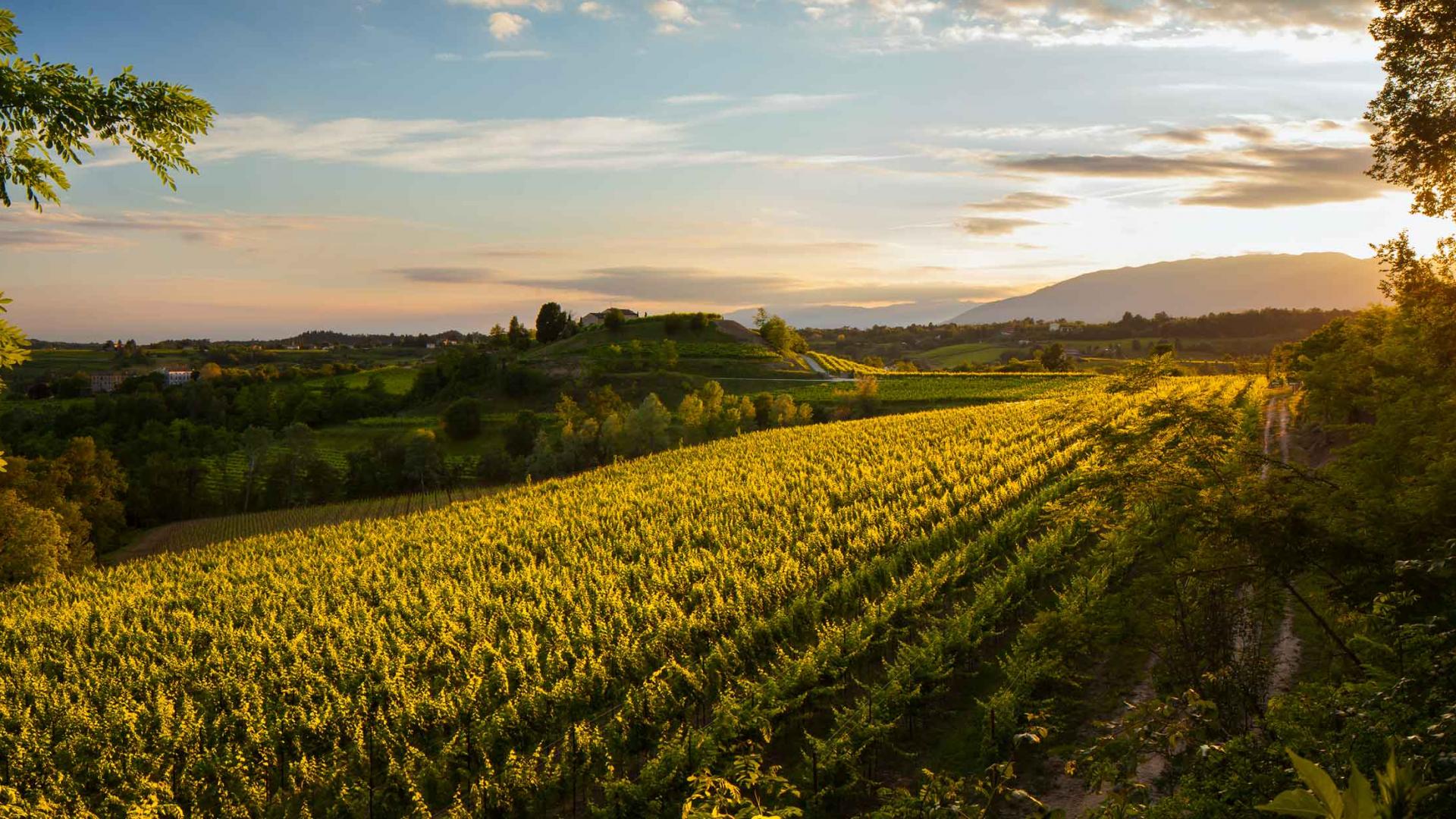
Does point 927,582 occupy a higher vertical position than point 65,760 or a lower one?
higher

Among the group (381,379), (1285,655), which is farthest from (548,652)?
(381,379)

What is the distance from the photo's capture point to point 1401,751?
20.8ft

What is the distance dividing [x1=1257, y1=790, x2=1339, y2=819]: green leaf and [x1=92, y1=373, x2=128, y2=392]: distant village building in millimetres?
162986

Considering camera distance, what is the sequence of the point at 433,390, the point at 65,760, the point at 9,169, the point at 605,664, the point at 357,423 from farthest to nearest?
the point at 433,390
the point at 357,423
the point at 605,664
the point at 65,760
the point at 9,169

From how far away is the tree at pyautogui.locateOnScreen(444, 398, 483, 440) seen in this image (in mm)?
93688

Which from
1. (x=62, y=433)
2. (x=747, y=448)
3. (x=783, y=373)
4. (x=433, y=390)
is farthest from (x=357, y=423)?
(x=747, y=448)

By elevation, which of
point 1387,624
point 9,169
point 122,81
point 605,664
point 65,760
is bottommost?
point 65,760

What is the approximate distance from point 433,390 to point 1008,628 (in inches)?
4330

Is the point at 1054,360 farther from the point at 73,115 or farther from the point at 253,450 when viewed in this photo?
the point at 73,115

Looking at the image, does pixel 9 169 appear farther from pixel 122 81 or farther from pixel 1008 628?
pixel 1008 628

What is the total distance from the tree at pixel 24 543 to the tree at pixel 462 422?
52.7m

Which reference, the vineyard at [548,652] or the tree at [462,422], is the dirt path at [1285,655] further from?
the tree at [462,422]

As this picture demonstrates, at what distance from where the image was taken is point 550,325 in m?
152

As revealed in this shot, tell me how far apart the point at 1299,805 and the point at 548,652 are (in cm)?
2128
